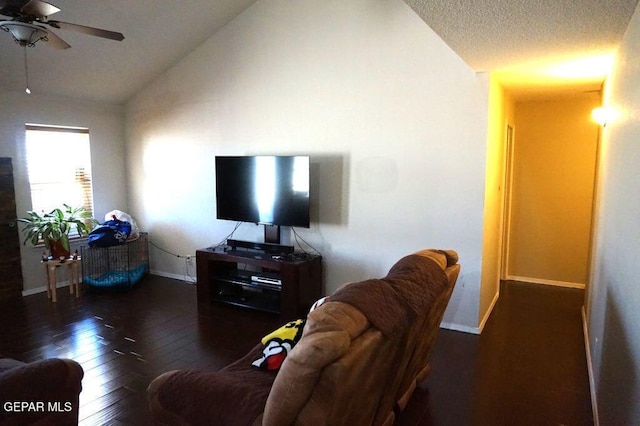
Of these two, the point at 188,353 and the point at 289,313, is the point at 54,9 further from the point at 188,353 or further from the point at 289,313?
the point at 289,313

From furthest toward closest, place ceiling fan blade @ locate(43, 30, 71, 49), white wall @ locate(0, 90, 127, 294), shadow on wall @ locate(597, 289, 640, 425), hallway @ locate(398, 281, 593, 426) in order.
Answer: white wall @ locate(0, 90, 127, 294) → ceiling fan blade @ locate(43, 30, 71, 49) → hallway @ locate(398, 281, 593, 426) → shadow on wall @ locate(597, 289, 640, 425)

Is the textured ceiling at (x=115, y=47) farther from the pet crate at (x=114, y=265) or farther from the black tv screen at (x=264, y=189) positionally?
the pet crate at (x=114, y=265)

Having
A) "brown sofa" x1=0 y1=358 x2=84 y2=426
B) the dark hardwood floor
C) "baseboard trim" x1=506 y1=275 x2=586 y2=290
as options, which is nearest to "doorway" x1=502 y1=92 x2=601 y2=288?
"baseboard trim" x1=506 y1=275 x2=586 y2=290

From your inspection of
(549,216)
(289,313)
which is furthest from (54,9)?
(549,216)

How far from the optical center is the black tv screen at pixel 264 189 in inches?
169

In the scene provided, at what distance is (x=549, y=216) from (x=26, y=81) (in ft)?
20.7

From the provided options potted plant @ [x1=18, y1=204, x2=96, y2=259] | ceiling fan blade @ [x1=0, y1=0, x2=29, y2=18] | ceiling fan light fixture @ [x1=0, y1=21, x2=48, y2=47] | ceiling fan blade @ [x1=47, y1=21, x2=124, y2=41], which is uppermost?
ceiling fan blade @ [x1=47, y1=21, x2=124, y2=41]

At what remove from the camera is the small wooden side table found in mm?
4648

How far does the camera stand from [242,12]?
4797mm

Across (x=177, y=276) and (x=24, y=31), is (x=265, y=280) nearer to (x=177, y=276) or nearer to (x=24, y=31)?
(x=177, y=276)

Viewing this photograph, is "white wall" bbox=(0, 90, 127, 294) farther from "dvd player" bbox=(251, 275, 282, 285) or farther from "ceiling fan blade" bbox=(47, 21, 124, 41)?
"dvd player" bbox=(251, 275, 282, 285)

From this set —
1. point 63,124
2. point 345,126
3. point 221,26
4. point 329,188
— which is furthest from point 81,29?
point 63,124

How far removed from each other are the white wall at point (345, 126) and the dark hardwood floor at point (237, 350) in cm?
62

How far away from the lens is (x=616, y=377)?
6.17 feet
